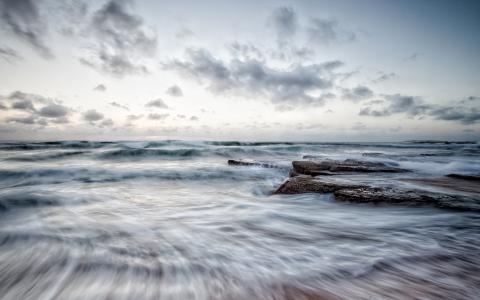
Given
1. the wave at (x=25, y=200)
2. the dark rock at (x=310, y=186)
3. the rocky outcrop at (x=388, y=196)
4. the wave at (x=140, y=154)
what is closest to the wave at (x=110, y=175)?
the wave at (x=25, y=200)

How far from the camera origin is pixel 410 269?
1.69 meters

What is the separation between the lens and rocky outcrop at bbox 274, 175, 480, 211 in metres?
3.04

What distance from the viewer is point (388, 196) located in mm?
3260

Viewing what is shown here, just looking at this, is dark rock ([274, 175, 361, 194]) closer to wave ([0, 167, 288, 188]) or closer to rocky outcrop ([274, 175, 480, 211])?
rocky outcrop ([274, 175, 480, 211])

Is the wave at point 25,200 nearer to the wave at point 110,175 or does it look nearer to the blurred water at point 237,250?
the blurred water at point 237,250

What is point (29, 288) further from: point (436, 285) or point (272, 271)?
point (436, 285)

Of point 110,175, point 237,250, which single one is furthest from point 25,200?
point 237,250

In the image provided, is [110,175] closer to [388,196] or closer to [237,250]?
[237,250]

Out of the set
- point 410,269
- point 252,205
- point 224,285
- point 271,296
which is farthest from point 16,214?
point 410,269

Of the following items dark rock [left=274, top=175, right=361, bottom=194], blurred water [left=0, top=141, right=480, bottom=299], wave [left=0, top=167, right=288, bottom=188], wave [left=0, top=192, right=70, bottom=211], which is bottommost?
wave [left=0, top=167, right=288, bottom=188]

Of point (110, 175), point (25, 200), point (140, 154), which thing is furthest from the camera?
point (140, 154)

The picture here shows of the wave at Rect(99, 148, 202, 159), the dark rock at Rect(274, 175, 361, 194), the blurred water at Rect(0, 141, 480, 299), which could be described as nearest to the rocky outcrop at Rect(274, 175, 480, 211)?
the dark rock at Rect(274, 175, 361, 194)

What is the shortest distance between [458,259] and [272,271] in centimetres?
131

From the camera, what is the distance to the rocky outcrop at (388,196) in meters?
3.04
